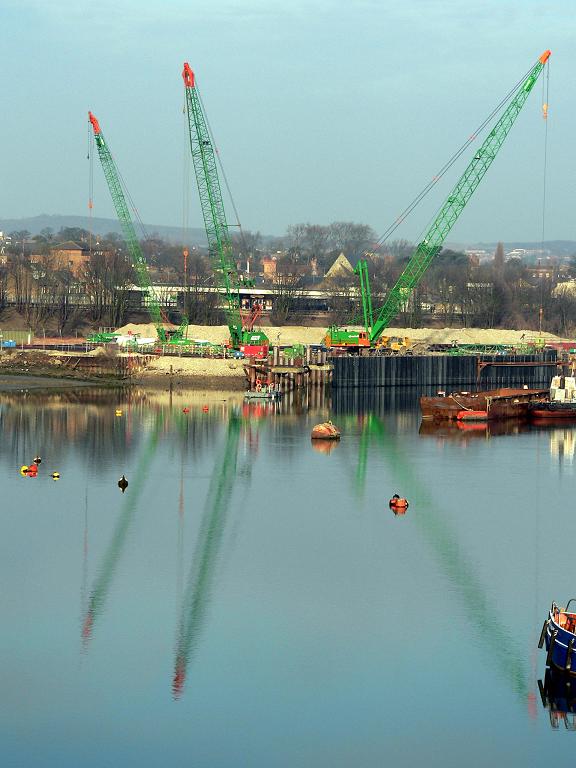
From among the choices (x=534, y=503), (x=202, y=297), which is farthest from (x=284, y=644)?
(x=202, y=297)

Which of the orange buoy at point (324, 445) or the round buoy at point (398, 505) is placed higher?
the round buoy at point (398, 505)

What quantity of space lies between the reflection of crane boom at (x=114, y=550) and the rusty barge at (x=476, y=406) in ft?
88.1

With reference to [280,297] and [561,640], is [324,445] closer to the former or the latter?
[561,640]

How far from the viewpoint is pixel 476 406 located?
3487 inches

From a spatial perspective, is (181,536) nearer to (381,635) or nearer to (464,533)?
(464,533)

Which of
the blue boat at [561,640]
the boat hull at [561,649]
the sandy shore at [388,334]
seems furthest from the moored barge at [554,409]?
the boat hull at [561,649]

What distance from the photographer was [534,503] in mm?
54281

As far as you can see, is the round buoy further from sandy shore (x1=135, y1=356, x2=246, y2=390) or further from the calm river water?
sandy shore (x1=135, y1=356, x2=246, y2=390)

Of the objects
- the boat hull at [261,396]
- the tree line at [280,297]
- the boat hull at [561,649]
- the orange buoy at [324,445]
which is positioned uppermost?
the tree line at [280,297]

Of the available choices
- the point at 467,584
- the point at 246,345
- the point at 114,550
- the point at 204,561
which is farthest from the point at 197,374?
the point at 467,584

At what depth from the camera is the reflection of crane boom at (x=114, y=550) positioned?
3534 cm

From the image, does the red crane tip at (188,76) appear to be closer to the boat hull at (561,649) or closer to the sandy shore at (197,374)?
the sandy shore at (197,374)

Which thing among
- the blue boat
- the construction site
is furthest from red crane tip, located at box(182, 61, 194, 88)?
the blue boat

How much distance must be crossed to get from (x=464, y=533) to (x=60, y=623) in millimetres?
17715
